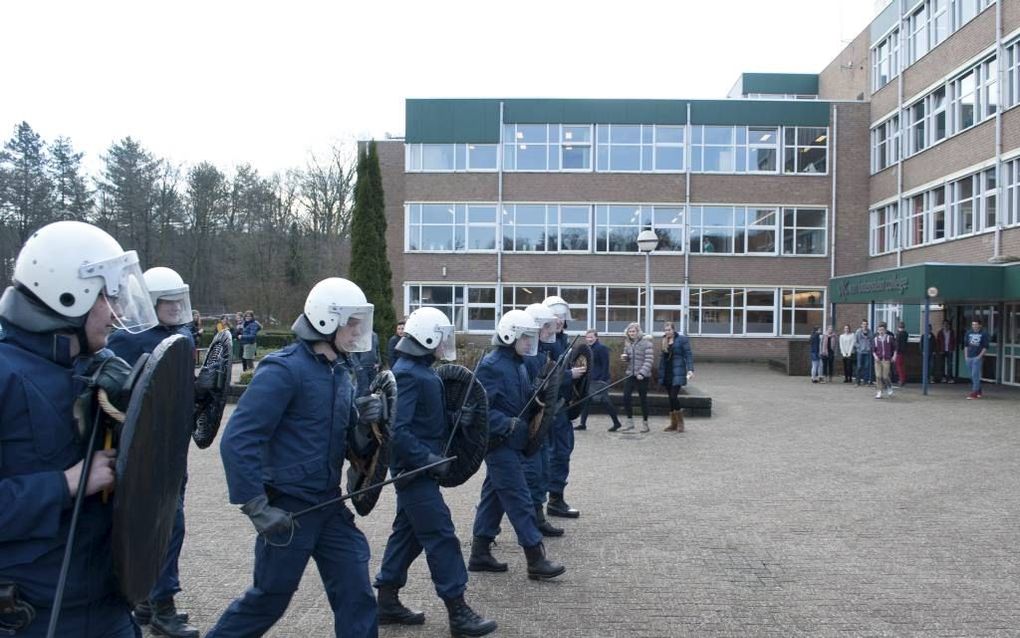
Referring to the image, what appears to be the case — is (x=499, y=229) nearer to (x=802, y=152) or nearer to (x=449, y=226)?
(x=449, y=226)

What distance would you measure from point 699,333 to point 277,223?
30445mm

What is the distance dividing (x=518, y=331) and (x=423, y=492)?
1752 millimetres

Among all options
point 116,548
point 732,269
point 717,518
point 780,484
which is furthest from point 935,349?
point 116,548

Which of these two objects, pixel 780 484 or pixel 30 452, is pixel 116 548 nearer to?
pixel 30 452

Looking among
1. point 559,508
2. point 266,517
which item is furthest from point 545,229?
point 266,517

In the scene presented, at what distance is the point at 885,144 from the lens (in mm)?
32281

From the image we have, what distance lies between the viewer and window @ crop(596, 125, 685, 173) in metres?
34.4

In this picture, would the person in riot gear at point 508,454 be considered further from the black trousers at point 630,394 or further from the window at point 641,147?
the window at point 641,147

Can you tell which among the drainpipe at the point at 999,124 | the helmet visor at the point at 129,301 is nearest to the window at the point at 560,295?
the drainpipe at the point at 999,124

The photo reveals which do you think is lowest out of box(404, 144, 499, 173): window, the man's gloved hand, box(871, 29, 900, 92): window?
the man's gloved hand

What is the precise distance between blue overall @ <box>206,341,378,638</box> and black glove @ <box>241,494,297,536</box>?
0.06 metres

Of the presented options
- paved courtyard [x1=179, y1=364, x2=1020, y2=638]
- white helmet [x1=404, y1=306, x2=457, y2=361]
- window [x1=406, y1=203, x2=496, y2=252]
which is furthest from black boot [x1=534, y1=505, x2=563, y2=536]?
window [x1=406, y1=203, x2=496, y2=252]

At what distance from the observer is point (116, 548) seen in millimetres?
2312

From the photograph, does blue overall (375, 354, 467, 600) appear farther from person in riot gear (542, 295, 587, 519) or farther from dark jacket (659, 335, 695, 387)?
dark jacket (659, 335, 695, 387)
